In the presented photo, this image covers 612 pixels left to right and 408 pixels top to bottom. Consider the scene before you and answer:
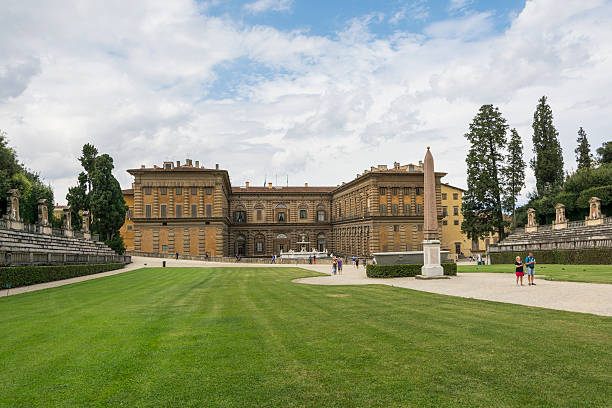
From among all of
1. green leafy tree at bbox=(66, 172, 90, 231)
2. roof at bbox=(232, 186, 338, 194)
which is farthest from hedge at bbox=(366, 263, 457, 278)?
roof at bbox=(232, 186, 338, 194)

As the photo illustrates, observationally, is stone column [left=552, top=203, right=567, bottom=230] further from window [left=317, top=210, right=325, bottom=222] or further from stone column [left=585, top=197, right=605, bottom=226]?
window [left=317, top=210, right=325, bottom=222]

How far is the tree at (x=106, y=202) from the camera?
166ft

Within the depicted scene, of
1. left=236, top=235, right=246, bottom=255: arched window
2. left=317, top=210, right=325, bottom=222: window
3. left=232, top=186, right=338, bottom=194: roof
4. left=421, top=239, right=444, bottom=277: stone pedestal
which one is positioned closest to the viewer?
left=421, top=239, right=444, bottom=277: stone pedestal

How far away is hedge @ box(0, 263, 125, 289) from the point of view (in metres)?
20.3

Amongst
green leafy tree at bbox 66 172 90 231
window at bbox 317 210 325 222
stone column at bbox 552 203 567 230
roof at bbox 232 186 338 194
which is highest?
roof at bbox 232 186 338 194

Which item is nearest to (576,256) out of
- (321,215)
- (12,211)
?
(12,211)

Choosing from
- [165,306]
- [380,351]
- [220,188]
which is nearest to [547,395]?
[380,351]

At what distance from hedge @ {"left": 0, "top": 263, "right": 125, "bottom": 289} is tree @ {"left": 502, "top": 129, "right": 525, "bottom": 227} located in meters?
47.8

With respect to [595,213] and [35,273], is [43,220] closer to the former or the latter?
Result: [35,273]

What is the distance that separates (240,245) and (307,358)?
246 feet

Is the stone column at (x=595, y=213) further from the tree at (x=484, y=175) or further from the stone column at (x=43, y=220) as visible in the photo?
the stone column at (x=43, y=220)

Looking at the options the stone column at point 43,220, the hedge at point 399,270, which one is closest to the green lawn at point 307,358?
the hedge at point 399,270

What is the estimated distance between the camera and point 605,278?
20188 millimetres

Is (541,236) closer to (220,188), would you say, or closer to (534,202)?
(534,202)
